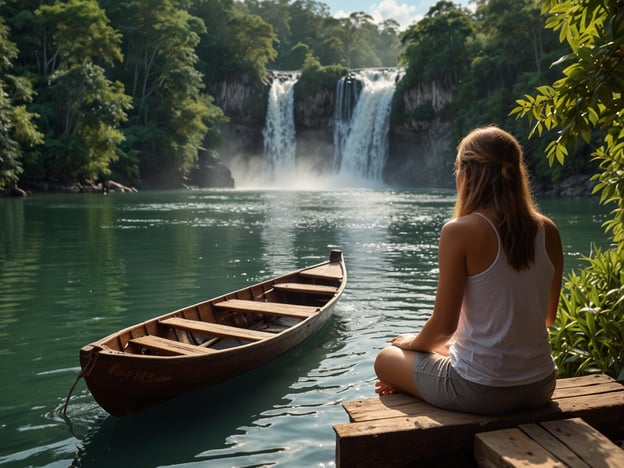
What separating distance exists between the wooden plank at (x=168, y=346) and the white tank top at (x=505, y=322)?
2851mm

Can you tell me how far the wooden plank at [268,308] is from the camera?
23.5 feet

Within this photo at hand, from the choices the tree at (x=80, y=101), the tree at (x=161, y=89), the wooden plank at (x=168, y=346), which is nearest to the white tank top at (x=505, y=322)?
the wooden plank at (x=168, y=346)

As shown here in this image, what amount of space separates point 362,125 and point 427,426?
5207cm

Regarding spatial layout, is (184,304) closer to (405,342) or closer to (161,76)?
(405,342)

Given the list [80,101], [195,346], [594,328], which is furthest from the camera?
[80,101]

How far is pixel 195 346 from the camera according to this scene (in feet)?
18.2

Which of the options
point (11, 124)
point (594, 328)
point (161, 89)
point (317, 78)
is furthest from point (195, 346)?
point (317, 78)

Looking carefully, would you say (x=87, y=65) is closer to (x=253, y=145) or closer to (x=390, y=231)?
(x=253, y=145)

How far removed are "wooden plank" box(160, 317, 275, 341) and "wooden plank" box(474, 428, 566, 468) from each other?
346 cm

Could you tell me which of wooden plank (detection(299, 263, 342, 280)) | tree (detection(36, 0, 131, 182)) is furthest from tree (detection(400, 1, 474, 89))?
wooden plank (detection(299, 263, 342, 280))

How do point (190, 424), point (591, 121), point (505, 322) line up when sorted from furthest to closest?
point (190, 424) < point (591, 121) < point (505, 322)

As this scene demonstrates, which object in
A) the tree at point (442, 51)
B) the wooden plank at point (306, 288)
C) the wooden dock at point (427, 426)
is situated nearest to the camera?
Answer: the wooden dock at point (427, 426)

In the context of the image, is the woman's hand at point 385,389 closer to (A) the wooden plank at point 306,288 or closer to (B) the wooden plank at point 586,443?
(B) the wooden plank at point 586,443

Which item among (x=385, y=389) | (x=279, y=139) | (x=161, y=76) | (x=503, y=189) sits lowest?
(x=385, y=389)
